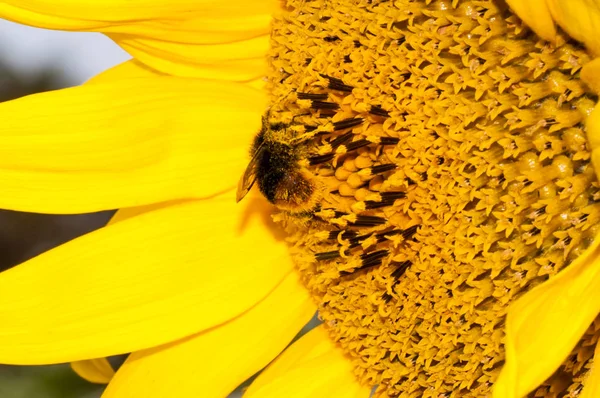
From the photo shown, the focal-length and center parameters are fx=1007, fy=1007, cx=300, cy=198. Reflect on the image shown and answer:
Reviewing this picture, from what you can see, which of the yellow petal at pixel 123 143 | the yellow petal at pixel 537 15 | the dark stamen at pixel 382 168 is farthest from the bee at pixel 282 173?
the yellow petal at pixel 537 15

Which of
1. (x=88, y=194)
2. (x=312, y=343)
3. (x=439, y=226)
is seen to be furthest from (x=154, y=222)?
(x=439, y=226)

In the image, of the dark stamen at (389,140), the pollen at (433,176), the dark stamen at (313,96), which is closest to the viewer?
the pollen at (433,176)

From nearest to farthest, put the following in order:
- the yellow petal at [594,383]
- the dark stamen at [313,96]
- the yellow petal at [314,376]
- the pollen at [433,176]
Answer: the yellow petal at [594,383]
the pollen at [433,176]
the dark stamen at [313,96]
the yellow petal at [314,376]

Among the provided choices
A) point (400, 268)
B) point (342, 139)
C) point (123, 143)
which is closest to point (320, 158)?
point (342, 139)

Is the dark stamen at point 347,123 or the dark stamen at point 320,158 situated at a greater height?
the dark stamen at point 347,123

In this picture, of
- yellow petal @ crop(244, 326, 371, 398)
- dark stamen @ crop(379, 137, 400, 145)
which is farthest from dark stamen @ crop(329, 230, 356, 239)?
yellow petal @ crop(244, 326, 371, 398)

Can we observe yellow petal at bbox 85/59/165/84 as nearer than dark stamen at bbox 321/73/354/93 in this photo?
No

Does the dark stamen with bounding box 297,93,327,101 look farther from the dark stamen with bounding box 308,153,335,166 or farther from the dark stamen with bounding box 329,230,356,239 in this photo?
the dark stamen with bounding box 329,230,356,239

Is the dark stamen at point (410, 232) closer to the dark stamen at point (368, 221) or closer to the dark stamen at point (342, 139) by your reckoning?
the dark stamen at point (368, 221)

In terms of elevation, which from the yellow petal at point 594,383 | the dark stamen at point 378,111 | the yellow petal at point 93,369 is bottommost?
the yellow petal at point 93,369
